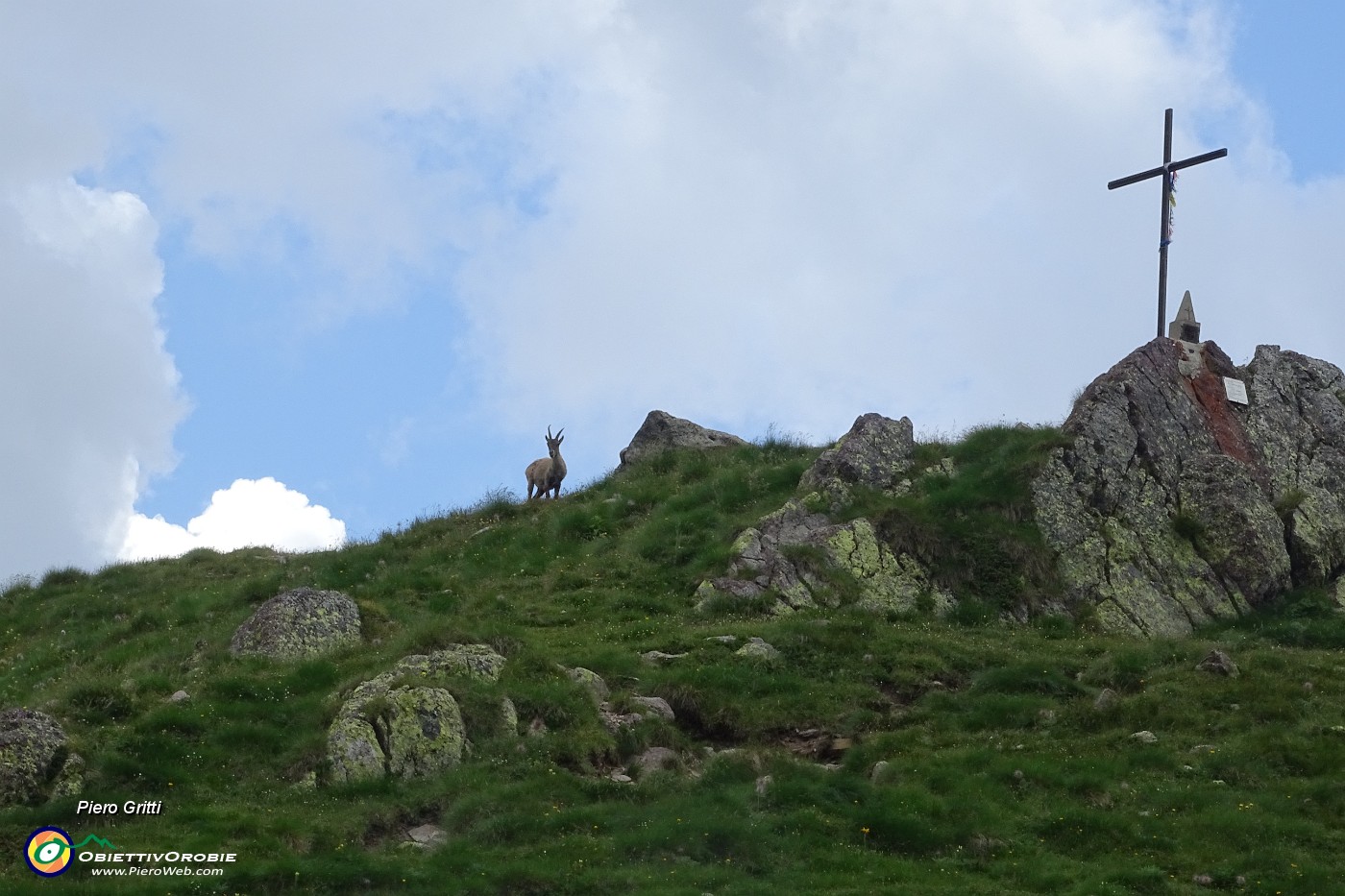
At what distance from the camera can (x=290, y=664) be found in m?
25.2

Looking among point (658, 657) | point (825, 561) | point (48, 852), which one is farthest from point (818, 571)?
point (48, 852)

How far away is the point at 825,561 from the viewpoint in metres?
30.8

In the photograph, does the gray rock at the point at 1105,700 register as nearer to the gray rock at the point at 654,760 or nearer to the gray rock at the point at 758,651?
the gray rock at the point at 758,651

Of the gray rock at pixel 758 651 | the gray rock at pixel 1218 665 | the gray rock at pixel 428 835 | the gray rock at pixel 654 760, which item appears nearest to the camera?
the gray rock at pixel 428 835

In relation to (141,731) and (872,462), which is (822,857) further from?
(872,462)

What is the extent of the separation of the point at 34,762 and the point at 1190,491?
83.2ft

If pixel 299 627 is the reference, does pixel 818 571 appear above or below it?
above

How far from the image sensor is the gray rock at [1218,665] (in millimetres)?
24672

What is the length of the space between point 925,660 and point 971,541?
620 cm

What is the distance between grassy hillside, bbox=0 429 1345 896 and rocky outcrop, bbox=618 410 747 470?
9.63 metres

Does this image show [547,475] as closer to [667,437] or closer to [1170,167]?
[667,437]

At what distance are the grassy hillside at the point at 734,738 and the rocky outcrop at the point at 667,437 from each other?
31.6 ft

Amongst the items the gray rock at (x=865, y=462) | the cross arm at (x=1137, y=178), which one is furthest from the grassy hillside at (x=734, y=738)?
the cross arm at (x=1137, y=178)

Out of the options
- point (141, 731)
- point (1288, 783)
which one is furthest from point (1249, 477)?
point (141, 731)
